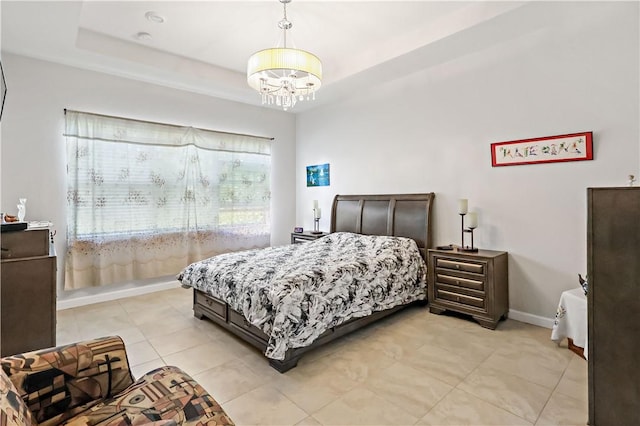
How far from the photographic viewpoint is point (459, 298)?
11.0 ft

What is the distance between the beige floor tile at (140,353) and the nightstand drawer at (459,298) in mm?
2821

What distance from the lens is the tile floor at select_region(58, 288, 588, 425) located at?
1940 millimetres

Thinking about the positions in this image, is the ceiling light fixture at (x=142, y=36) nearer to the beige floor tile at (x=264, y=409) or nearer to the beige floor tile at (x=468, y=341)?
the beige floor tile at (x=264, y=409)

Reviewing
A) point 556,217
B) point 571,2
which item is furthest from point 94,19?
point 556,217

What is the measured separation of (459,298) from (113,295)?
421 cm

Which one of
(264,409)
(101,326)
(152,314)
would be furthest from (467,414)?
→ (101,326)

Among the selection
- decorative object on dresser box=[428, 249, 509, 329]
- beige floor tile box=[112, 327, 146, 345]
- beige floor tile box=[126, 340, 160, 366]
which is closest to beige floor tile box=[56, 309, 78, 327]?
beige floor tile box=[112, 327, 146, 345]

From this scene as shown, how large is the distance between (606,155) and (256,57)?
3160 mm

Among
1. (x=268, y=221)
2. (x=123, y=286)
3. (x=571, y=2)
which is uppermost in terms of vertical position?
(x=571, y=2)

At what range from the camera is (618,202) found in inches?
64.5

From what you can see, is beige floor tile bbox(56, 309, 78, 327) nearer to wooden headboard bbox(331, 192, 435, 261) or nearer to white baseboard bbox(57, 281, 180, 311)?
white baseboard bbox(57, 281, 180, 311)

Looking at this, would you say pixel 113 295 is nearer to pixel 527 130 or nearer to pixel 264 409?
pixel 264 409

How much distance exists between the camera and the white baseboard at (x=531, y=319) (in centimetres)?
315

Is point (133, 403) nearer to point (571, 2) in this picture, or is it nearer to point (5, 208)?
point (5, 208)
